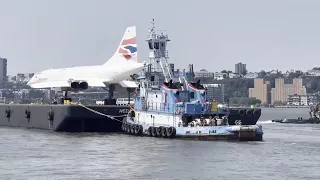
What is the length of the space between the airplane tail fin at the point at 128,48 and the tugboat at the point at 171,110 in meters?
14.3

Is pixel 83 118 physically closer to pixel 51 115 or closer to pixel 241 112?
pixel 51 115

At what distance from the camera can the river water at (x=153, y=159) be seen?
42.8 metres

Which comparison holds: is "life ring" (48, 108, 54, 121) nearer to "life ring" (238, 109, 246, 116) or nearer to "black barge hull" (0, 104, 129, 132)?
"black barge hull" (0, 104, 129, 132)

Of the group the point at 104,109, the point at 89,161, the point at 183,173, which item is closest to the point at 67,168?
the point at 89,161

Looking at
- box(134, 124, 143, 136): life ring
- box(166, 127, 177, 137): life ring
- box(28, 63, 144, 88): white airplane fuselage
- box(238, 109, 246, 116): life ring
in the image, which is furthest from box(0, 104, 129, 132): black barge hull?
box(238, 109, 246, 116): life ring

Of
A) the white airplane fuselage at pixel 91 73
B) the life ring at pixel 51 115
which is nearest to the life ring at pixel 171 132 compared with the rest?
the life ring at pixel 51 115

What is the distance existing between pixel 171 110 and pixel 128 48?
2358cm

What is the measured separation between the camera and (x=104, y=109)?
73.1m

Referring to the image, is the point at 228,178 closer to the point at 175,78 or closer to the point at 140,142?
the point at 140,142

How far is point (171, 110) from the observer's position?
211ft

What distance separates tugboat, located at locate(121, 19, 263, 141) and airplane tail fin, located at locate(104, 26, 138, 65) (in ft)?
46.8

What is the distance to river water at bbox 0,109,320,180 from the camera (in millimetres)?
42844

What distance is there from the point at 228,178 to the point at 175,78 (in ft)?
90.0

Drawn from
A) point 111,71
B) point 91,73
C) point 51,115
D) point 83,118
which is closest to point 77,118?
point 83,118
